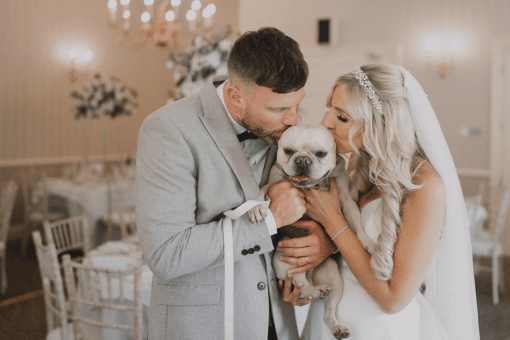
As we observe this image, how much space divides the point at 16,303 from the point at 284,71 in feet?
13.4

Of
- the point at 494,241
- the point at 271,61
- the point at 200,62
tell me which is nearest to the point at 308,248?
the point at 271,61

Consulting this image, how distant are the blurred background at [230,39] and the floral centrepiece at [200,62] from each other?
220cm

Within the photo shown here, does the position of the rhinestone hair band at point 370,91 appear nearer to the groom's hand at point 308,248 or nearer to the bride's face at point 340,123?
the bride's face at point 340,123

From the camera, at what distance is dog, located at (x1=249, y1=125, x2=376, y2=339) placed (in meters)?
1.64

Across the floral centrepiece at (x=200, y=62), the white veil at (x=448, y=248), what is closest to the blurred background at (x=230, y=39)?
the floral centrepiece at (x=200, y=62)

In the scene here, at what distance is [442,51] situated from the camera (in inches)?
251

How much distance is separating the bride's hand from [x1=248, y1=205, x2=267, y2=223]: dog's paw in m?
0.28

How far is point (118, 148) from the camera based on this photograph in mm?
8531

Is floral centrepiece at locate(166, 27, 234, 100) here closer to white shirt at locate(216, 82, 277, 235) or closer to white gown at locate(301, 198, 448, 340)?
white shirt at locate(216, 82, 277, 235)

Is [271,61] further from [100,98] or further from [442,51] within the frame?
[442,51]

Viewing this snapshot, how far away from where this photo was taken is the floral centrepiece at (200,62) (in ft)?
9.94

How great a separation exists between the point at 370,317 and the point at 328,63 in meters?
6.10

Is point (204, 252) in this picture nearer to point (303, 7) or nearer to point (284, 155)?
point (284, 155)

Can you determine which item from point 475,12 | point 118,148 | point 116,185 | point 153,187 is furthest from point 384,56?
point 153,187
